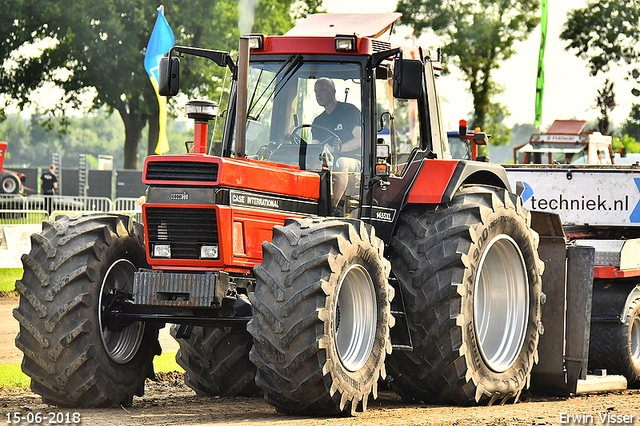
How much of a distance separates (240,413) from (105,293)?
139 centimetres

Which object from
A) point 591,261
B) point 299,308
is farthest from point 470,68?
point 299,308

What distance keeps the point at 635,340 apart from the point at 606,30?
3900 cm

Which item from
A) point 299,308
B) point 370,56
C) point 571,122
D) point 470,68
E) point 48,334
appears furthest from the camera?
point 470,68

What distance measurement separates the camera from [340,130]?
7324mm

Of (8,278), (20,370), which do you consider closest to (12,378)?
(20,370)

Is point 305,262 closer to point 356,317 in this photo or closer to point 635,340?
point 356,317

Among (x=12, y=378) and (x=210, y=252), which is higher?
(x=210, y=252)

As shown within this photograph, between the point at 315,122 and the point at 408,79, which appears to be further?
the point at 315,122

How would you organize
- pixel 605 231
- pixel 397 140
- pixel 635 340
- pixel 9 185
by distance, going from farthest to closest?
pixel 9 185 < pixel 605 231 < pixel 635 340 < pixel 397 140

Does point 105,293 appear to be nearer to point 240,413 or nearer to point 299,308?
point 240,413

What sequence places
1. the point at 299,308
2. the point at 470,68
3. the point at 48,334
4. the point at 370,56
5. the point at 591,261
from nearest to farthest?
the point at 299,308
the point at 48,334
the point at 370,56
the point at 591,261
the point at 470,68

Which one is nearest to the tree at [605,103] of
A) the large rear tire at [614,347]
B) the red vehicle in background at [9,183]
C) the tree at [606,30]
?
the tree at [606,30]

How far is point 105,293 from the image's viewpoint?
6.91 metres

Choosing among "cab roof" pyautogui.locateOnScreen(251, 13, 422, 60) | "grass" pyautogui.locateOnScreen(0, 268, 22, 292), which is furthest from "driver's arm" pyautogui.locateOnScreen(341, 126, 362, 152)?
"grass" pyautogui.locateOnScreen(0, 268, 22, 292)
